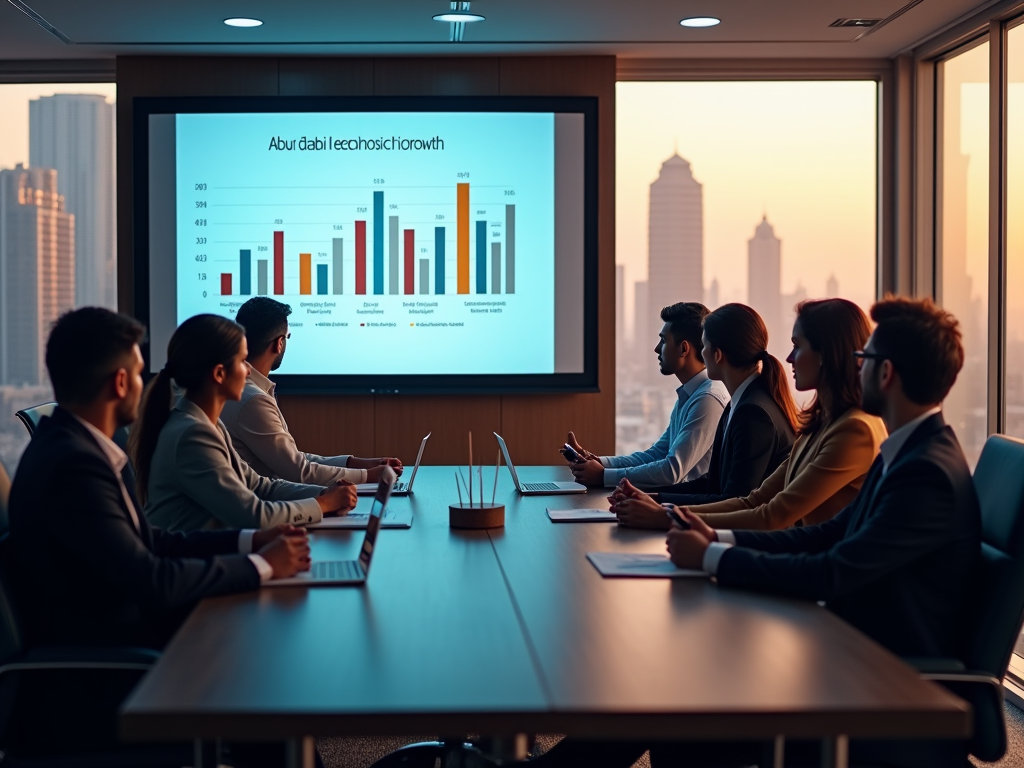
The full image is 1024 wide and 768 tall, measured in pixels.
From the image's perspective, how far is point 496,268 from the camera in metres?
6.12

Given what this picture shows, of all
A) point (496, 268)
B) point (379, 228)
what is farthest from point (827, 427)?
→ point (379, 228)

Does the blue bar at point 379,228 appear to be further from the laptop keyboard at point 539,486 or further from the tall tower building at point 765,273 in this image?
the laptop keyboard at point 539,486

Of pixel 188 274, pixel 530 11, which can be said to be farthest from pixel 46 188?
pixel 530 11

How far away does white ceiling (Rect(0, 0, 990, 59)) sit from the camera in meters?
5.03

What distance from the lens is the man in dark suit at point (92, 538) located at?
7.38 ft

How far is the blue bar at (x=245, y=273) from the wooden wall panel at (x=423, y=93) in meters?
0.62

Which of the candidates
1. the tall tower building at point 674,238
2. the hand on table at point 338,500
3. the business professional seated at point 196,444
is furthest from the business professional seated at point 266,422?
the tall tower building at point 674,238

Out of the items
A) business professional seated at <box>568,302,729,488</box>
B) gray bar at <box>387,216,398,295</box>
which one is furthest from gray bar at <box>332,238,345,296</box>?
business professional seated at <box>568,302,729,488</box>

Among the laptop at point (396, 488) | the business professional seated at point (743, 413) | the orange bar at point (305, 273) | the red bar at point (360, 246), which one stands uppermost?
the red bar at point (360, 246)

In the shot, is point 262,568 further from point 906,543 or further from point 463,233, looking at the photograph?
point 463,233

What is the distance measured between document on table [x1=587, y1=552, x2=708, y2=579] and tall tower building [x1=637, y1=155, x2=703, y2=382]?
3.66 m

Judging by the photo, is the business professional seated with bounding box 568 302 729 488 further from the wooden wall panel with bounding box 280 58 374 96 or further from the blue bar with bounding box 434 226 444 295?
the wooden wall panel with bounding box 280 58 374 96

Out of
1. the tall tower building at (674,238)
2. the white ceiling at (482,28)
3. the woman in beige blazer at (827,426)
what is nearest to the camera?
the woman in beige blazer at (827,426)

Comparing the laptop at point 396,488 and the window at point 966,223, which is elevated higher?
the window at point 966,223
